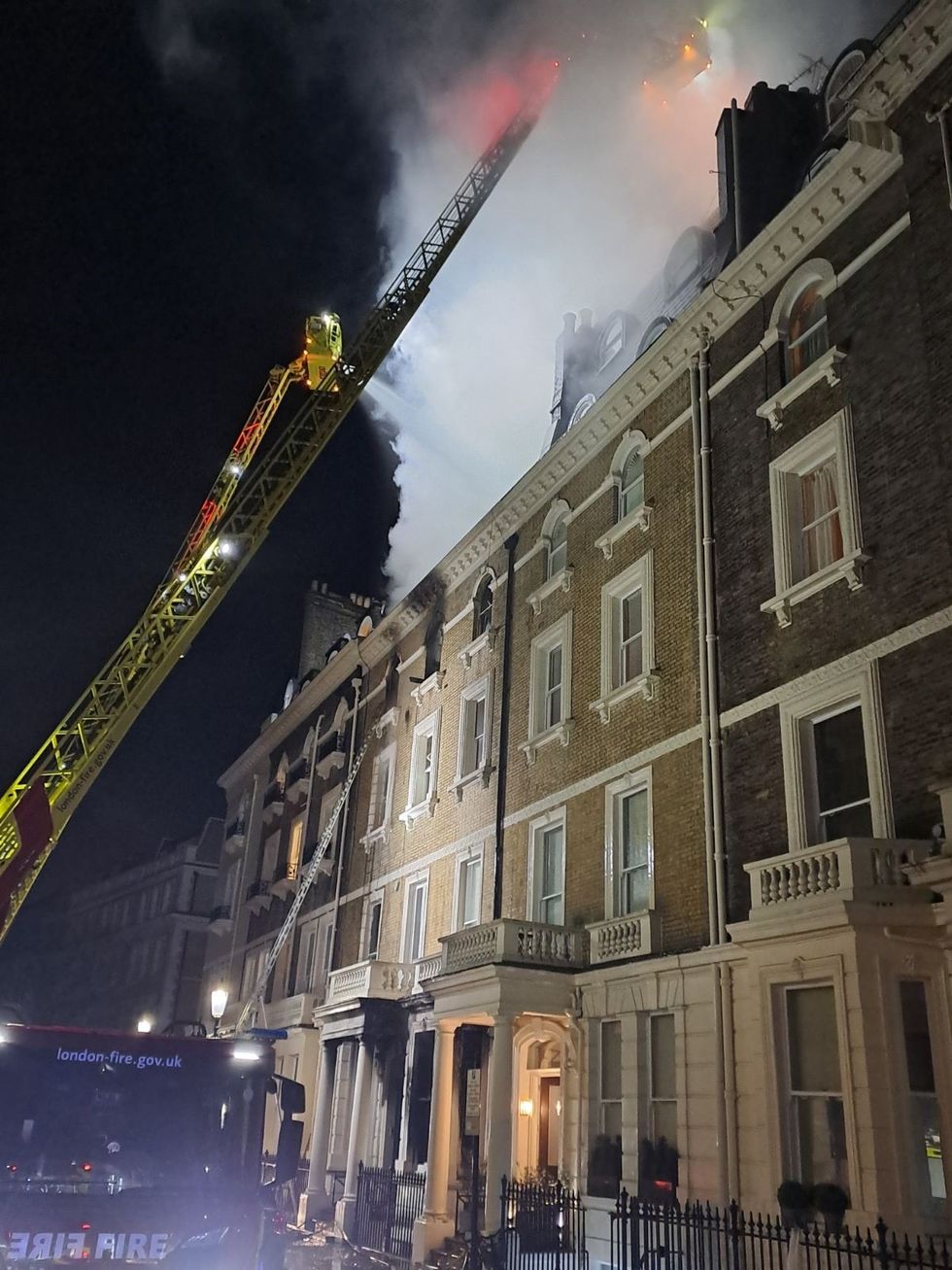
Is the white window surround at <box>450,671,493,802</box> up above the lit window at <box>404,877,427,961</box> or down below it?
above

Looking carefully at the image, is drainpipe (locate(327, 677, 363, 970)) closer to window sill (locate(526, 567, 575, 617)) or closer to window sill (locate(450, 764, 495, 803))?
window sill (locate(450, 764, 495, 803))

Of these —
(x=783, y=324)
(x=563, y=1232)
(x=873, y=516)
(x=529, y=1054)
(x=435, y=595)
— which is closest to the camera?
(x=873, y=516)

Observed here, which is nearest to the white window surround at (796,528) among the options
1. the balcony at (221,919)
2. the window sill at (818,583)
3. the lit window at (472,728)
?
the window sill at (818,583)

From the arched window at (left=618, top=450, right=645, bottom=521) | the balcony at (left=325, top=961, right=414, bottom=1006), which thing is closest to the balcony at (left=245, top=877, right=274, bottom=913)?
the balcony at (left=325, top=961, right=414, bottom=1006)

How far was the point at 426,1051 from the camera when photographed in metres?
23.8

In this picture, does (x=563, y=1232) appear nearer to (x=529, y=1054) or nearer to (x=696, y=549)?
(x=529, y=1054)

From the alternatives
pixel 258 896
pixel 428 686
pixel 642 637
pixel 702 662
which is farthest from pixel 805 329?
pixel 258 896

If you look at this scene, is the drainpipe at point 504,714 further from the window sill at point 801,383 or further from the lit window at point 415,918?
the window sill at point 801,383

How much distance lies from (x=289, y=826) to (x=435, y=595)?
14.9m

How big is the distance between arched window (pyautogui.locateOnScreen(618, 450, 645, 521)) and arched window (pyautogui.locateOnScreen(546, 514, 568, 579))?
7.00 ft

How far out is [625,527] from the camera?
20.5 m

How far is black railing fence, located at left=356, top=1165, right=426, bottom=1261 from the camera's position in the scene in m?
20.3

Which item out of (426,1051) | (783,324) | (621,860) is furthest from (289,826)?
(783,324)

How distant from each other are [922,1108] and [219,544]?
76.8 ft
